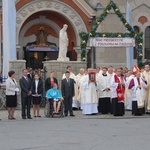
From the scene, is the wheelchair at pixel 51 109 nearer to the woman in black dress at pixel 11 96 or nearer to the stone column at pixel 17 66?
the woman in black dress at pixel 11 96

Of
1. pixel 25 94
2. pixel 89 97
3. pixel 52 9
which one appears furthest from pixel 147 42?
pixel 25 94

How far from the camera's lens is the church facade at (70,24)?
29031mm

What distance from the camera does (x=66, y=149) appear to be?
10.0 m

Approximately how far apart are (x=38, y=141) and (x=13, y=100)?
5.45 meters

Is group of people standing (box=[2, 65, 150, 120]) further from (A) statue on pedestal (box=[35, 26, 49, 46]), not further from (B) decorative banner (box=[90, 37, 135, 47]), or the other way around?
(A) statue on pedestal (box=[35, 26, 49, 46])

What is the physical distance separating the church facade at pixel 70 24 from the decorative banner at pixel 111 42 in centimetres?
683

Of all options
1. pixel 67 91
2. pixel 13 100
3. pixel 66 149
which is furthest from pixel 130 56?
pixel 66 149

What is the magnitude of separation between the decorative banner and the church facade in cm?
683

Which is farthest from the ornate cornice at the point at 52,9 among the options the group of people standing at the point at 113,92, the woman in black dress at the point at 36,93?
the woman in black dress at the point at 36,93

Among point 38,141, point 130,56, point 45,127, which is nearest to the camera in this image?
point 38,141

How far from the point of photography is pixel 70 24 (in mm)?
30141

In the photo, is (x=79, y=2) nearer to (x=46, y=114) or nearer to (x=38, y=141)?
(x=46, y=114)

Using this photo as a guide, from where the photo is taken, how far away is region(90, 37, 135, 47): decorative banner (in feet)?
73.5

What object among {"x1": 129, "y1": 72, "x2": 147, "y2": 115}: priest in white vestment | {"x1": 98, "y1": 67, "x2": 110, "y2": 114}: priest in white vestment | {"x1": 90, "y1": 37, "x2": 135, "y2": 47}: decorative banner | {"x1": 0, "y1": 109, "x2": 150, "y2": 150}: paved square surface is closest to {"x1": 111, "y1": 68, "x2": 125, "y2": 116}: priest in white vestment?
{"x1": 129, "y1": 72, "x2": 147, "y2": 115}: priest in white vestment
